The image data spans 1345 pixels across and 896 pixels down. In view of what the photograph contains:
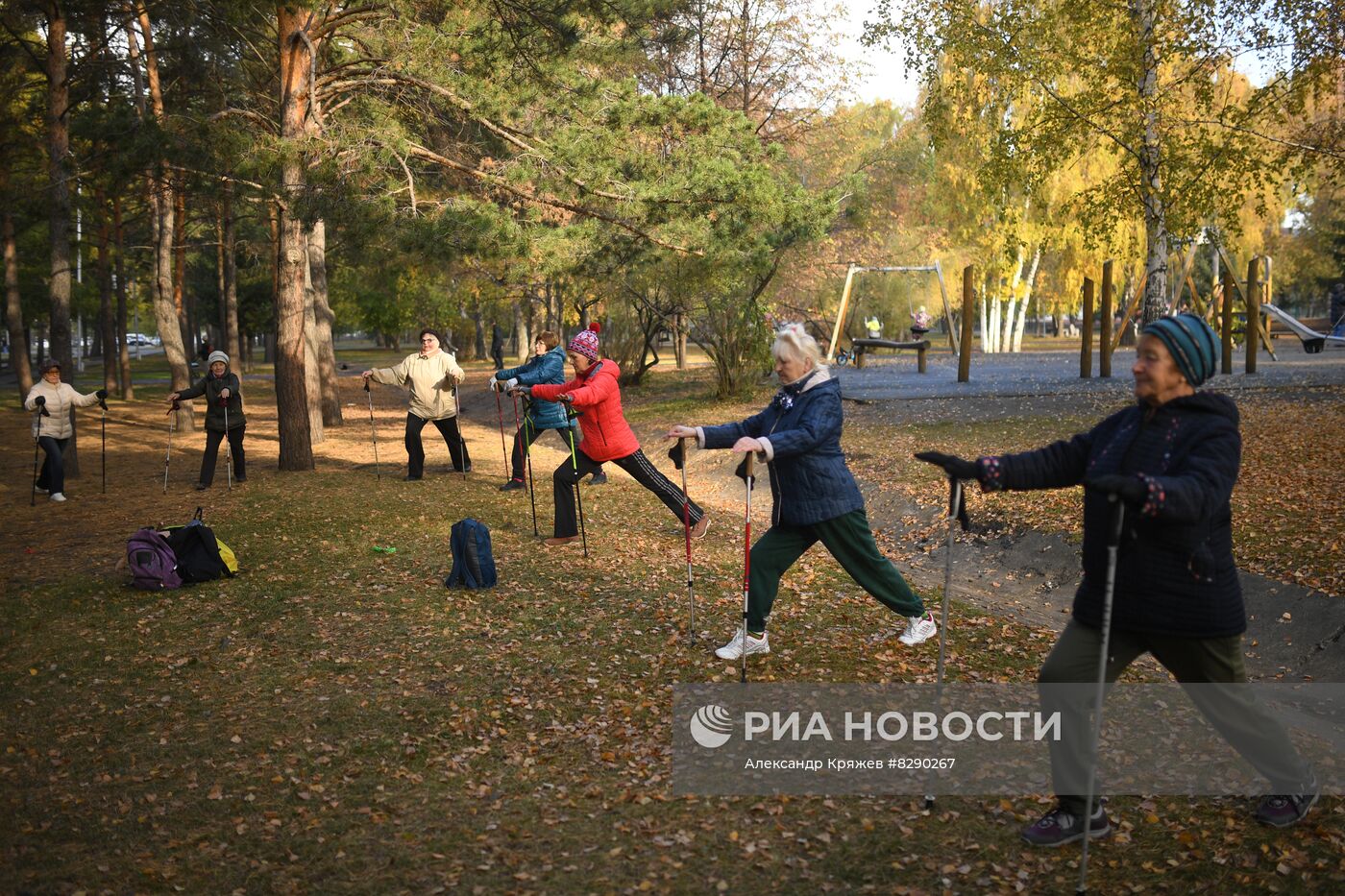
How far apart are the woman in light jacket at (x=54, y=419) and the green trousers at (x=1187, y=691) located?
1359cm

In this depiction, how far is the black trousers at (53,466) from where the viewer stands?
14.8m

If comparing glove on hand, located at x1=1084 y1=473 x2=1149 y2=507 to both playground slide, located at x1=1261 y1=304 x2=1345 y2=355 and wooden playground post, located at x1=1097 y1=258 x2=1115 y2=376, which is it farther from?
playground slide, located at x1=1261 y1=304 x2=1345 y2=355

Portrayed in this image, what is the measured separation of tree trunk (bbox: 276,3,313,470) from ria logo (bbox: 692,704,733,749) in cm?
1096

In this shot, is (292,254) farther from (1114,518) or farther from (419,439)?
(1114,518)

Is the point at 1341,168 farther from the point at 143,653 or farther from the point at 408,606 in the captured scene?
the point at 143,653

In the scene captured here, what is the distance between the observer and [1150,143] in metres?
16.3

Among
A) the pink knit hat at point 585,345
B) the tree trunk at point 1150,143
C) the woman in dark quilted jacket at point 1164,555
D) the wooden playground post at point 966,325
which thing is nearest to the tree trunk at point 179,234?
the pink knit hat at point 585,345

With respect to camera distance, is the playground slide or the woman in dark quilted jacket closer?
the woman in dark quilted jacket

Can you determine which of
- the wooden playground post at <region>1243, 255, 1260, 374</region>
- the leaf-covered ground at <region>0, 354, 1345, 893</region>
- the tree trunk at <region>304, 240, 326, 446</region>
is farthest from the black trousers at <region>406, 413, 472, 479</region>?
the wooden playground post at <region>1243, 255, 1260, 374</region>

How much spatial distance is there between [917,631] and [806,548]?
1.20 meters

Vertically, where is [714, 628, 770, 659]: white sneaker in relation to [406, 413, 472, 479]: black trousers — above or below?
below

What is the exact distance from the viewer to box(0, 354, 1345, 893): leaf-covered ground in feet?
15.4

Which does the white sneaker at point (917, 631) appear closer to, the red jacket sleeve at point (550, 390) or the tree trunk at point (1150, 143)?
the red jacket sleeve at point (550, 390)

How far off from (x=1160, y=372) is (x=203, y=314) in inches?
2731
